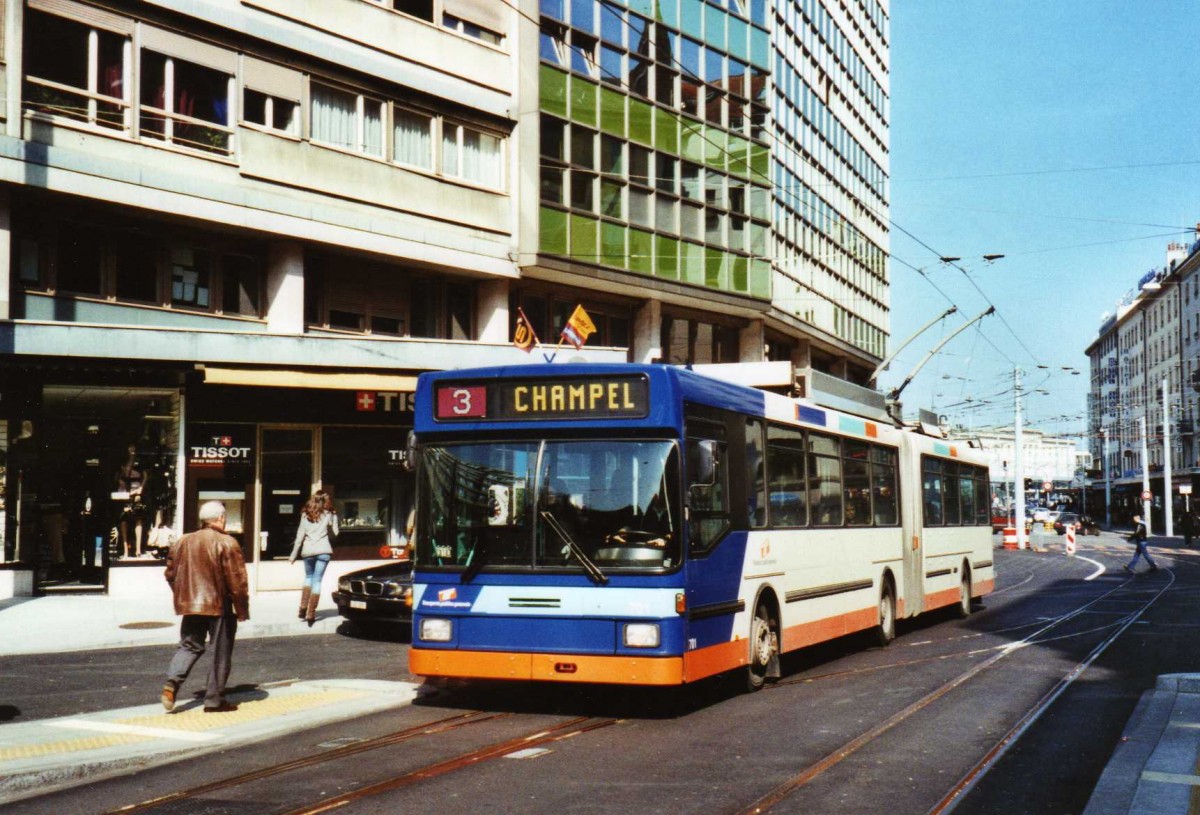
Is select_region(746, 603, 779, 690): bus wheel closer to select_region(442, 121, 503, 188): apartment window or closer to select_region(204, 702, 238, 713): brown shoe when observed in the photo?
select_region(204, 702, 238, 713): brown shoe

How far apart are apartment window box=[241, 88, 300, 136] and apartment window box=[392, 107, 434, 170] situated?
2.27 m

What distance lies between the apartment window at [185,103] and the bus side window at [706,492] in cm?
1390

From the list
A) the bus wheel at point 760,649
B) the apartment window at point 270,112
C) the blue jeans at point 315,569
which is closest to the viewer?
the bus wheel at point 760,649

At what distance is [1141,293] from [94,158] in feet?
302

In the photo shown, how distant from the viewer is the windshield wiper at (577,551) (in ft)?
31.5

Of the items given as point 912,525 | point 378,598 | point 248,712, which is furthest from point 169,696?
point 912,525

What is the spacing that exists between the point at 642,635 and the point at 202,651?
3469 mm

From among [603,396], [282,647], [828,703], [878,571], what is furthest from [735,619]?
[282,647]

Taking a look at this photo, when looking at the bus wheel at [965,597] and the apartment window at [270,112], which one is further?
the apartment window at [270,112]

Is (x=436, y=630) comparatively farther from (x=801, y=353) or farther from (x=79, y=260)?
(x=801, y=353)

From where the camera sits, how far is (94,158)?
19578 millimetres

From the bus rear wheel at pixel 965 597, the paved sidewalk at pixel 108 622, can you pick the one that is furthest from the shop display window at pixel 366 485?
the bus rear wheel at pixel 965 597

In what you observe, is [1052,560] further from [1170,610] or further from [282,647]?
[282,647]

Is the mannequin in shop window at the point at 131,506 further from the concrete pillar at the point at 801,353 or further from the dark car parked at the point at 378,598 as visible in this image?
the concrete pillar at the point at 801,353
